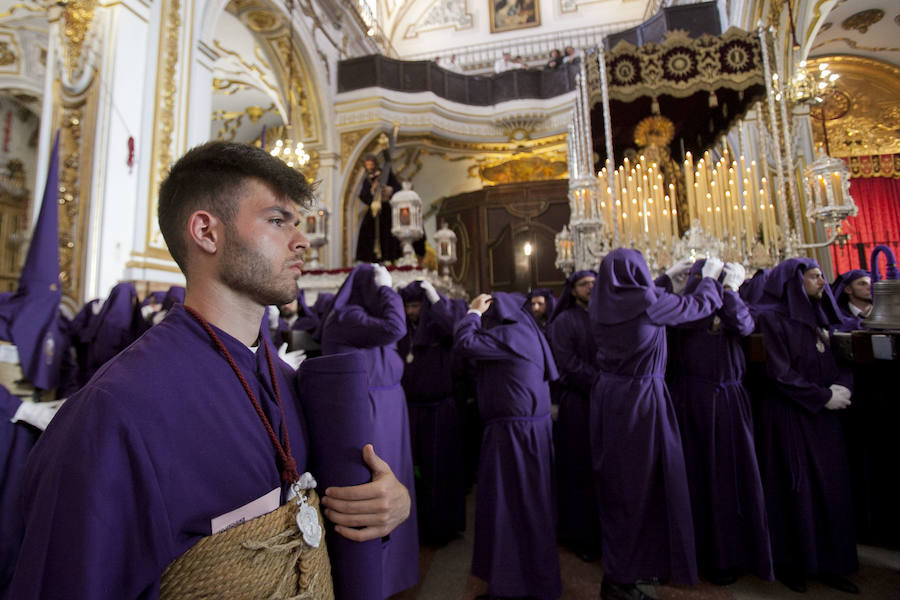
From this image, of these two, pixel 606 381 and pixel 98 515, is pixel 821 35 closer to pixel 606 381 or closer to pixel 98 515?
pixel 606 381

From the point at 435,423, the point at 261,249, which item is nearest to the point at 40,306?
the point at 435,423

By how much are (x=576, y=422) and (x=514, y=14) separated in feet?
44.9

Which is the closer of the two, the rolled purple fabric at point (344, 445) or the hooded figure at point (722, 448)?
the rolled purple fabric at point (344, 445)

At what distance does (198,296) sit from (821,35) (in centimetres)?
1063

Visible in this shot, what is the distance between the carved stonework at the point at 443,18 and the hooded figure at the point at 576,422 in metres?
13.0

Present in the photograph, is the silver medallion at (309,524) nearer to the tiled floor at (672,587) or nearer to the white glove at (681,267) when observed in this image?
the tiled floor at (672,587)

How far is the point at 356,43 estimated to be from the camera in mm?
11133

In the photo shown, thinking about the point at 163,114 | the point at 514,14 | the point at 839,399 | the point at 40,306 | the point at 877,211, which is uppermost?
the point at 514,14

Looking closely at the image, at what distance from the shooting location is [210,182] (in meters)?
0.92

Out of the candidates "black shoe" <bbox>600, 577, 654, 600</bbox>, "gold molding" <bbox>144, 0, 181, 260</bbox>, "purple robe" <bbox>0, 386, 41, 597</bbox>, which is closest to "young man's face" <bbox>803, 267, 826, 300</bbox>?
"black shoe" <bbox>600, 577, 654, 600</bbox>

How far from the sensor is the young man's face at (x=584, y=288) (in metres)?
3.27

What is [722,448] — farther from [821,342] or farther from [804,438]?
[821,342]

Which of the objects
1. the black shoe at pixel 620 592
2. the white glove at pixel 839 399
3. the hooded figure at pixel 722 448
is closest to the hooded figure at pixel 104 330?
the black shoe at pixel 620 592

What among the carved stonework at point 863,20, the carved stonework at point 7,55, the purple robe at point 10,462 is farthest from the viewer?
the carved stonework at point 863,20
